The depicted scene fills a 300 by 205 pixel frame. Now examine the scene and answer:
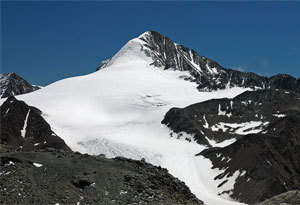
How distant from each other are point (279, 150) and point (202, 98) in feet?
286

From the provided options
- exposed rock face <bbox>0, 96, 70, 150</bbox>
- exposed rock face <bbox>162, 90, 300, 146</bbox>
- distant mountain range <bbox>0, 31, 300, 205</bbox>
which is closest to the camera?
distant mountain range <bbox>0, 31, 300, 205</bbox>

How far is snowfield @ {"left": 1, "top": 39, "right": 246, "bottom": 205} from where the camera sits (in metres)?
95.8

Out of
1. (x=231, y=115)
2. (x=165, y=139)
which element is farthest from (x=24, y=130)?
(x=231, y=115)

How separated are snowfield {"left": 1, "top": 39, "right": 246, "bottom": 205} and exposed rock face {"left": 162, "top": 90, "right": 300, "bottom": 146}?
17.1ft

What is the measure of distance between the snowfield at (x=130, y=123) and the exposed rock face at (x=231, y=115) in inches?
205

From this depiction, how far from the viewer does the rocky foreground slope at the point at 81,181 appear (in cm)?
3034

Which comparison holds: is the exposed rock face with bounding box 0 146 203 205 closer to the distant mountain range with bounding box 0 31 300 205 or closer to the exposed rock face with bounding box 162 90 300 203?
the distant mountain range with bounding box 0 31 300 205

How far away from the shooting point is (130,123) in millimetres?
141250

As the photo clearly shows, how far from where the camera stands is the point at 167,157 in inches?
4156

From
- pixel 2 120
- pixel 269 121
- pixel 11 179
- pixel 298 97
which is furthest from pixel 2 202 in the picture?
pixel 298 97

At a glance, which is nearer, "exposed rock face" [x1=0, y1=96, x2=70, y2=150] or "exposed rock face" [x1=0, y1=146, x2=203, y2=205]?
"exposed rock face" [x1=0, y1=146, x2=203, y2=205]

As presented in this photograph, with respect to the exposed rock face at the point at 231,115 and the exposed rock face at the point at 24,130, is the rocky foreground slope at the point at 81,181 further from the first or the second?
the exposed rock face at the point at 231,115

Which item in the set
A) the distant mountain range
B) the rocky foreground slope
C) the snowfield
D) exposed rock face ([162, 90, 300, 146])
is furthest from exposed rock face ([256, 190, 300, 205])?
exposed rock face ([162, 90, 300, 146])

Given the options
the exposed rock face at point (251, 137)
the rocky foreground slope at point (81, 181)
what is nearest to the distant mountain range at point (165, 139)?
the rocky foreground slope at point (81, 181)
